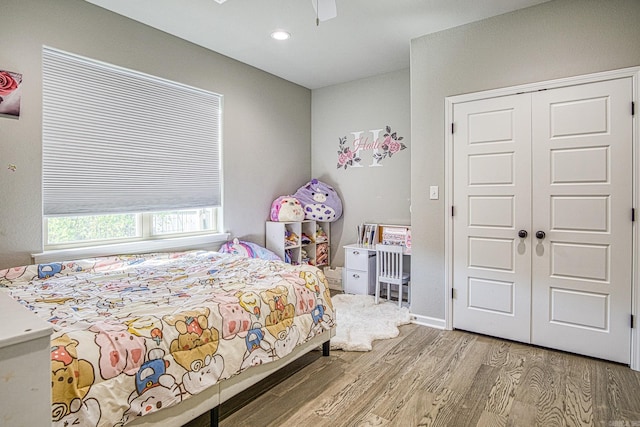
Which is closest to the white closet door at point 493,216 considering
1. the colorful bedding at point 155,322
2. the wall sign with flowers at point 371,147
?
the wall sign with flowers at point 371,147

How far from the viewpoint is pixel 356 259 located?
4.24 m

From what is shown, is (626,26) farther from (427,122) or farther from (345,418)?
(345,418)

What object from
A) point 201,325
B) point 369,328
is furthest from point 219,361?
point 369,328

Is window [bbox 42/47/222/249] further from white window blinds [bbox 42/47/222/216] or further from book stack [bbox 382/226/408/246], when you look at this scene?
book stack [bbox 382/226/408/246]

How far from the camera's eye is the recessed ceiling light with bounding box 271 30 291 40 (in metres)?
Answer: 3.19

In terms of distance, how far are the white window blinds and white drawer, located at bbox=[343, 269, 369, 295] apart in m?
1.76

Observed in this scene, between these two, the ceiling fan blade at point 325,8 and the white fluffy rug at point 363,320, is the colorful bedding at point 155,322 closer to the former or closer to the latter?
the white fluffy rug at point 363,320

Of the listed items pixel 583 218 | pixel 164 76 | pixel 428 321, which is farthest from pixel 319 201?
pixel 583 218

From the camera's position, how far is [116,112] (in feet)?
9.55

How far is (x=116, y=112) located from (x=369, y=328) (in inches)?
110

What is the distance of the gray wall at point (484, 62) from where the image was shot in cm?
254

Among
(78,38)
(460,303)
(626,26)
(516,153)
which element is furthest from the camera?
(460,303)

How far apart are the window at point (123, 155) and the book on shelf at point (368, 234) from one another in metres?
1.71

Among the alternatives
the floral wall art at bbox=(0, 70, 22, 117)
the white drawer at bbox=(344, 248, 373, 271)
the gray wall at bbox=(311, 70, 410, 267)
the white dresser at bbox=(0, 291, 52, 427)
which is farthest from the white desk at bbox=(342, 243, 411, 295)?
the white dresser at bbox=(0, 291, 52, 427)
